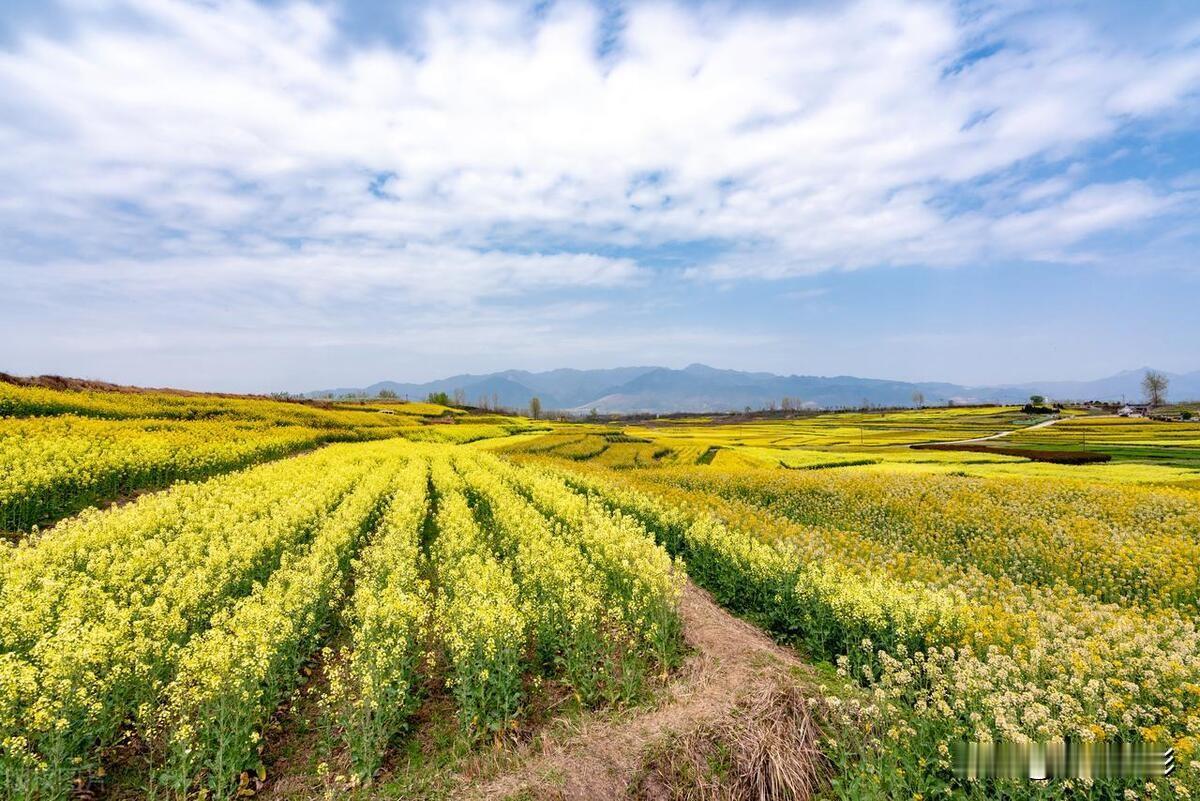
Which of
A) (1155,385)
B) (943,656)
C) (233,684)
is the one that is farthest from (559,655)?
(1155,385)

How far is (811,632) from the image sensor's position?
10.9 metres

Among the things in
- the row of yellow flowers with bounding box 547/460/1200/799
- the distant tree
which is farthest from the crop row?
the distant tree

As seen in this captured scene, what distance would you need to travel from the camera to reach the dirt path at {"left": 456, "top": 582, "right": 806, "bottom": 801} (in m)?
7.17

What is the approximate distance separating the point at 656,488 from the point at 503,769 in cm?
1987

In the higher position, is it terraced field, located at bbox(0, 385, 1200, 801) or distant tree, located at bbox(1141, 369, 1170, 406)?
distant tree, located at bbox(1141, 369, 1170, 406)

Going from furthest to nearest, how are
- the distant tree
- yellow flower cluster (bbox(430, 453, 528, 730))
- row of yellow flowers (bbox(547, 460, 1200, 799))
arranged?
1. the distant tree
2. yellow flower cluster (bbox(430, 453, 528, 730))
3. row of yellow flowers (bbox(547, 460, 1200, 799))

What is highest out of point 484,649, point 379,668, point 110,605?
point 110,605

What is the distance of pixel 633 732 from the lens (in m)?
8.00

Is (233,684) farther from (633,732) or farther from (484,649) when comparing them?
(633,732)

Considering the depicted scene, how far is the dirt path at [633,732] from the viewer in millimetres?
→ 7172

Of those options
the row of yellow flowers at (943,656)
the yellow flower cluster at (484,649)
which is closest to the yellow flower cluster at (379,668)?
the yellow flower cluster at (484,649)

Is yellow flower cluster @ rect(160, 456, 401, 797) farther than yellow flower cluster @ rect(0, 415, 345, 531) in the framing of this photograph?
No

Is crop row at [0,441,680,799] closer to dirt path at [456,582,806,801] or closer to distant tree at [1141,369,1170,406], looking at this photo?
dirt path at [456,582,806,801]

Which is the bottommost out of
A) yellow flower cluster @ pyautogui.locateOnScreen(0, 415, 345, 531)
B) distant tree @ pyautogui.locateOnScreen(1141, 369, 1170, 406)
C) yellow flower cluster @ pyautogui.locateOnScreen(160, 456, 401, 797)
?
yellow flower cluster @ pyautogui.locateOnScreen(160, 456, 401, 797)
